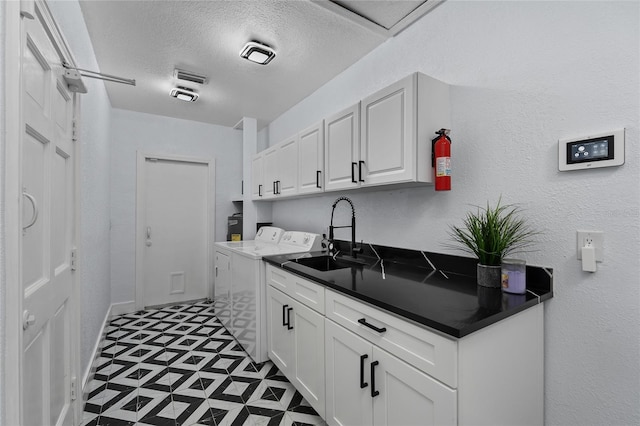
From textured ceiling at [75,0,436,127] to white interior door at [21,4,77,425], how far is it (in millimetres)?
830

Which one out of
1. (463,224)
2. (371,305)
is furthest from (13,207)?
(463,224)

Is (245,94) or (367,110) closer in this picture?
(367,110)

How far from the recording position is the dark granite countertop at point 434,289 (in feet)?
3.32

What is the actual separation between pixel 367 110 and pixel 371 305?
1210 millimetres

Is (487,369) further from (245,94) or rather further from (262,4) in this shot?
(245,94)

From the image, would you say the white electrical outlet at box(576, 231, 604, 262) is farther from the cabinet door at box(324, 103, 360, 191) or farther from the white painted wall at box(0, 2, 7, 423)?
the white painted wall at box(0, 2, 7, 423)

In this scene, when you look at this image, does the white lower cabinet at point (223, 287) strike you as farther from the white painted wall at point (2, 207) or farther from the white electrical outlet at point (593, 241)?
the white electrical outlet at point (593, 241)

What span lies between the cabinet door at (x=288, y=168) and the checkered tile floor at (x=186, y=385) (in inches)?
60.6

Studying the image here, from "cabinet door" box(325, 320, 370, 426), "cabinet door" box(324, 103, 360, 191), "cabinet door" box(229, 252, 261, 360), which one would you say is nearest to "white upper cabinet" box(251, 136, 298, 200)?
"cabinet door" box(324, 103, 360, 191)

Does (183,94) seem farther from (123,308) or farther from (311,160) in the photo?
(123,308)

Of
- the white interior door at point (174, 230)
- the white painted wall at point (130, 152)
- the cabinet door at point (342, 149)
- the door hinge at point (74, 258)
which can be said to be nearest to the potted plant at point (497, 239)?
the cabinet door at point (342, 149)

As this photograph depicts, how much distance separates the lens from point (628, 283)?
3.52 feet

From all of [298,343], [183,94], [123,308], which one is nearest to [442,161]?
[298,343]

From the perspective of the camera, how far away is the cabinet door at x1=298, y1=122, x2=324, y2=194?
7.61 ft
